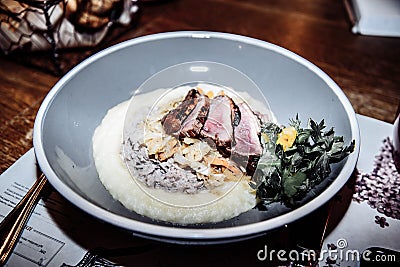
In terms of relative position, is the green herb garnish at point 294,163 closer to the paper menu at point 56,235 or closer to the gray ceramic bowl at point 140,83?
the gray ceramic bowl at point 140,83

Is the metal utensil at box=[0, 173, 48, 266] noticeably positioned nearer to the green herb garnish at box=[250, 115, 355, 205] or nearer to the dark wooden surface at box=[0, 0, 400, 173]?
the dark wooden surface at box=[0, 0, 400, 173]

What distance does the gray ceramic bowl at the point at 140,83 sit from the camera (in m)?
0.63

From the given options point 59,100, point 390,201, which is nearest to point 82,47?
point 59,100

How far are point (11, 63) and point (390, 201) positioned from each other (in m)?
1.02

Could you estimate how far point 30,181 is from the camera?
820mm

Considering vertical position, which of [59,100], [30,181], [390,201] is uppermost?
[59,100]

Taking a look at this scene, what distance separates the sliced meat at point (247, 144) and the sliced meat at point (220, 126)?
0.05 ft

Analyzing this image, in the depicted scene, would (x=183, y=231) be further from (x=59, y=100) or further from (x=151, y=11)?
(x=151, y=11)

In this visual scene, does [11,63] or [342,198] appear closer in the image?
[342,198]

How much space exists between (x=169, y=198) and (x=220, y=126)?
0.17 meters

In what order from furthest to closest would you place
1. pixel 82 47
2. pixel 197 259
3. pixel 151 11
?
1. pixel 151 11
2. pixel 82 47
3. pixel 197 259

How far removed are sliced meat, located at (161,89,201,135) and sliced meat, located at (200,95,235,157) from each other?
0.13 ft

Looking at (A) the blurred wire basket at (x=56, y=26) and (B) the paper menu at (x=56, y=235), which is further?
(A) the blurred wire basket at (x=56, y=26)

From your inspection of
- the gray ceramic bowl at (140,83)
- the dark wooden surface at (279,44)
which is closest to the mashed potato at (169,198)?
the gray ceramic bowl at (140,83)
